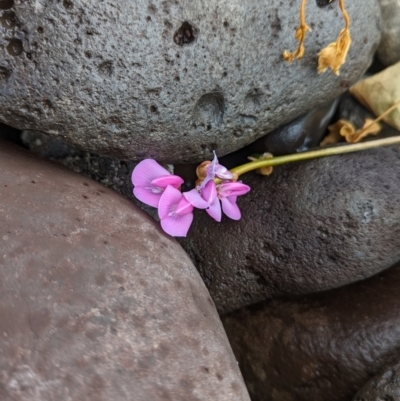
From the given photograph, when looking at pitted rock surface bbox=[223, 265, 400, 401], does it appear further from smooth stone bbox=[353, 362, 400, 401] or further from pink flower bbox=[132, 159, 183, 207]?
pink flower bbox=[132, 159, 183, 207]

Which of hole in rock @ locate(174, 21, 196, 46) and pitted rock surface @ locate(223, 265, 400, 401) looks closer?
hole in rock @ locate(174, 21, 196, 46)

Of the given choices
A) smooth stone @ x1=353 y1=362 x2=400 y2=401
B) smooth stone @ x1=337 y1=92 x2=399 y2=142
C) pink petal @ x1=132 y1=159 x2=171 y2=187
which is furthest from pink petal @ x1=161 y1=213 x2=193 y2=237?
smooth stone @ x1=337 y1=92 x2=399 y2=142

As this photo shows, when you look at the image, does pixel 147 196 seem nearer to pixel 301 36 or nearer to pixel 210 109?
pixel 210 109

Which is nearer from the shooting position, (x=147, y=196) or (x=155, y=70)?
(x=155, y=70)

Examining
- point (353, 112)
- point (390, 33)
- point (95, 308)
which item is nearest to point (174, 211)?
point (95, 308)

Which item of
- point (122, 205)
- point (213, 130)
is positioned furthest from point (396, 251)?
point (122, 205)

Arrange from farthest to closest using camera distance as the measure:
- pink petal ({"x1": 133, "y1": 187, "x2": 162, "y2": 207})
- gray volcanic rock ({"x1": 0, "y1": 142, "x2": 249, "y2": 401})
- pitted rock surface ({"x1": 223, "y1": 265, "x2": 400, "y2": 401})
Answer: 1. pitted rock surface ({"x1": 223, "y1": 265, "x2": 400, "y2": 401})
2. pink petal ({"x1": 133, "y1": 187, "x2": 162, "y2": 207})
3. gray volcanic rock ({"x1": 0, "y1": 142, "x2": 249, "y2": 401})

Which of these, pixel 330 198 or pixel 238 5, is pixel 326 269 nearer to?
pixel 330 198

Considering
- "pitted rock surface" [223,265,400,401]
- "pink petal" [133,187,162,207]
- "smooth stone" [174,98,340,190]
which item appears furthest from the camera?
"smooth stone" [174,98,340,190]
